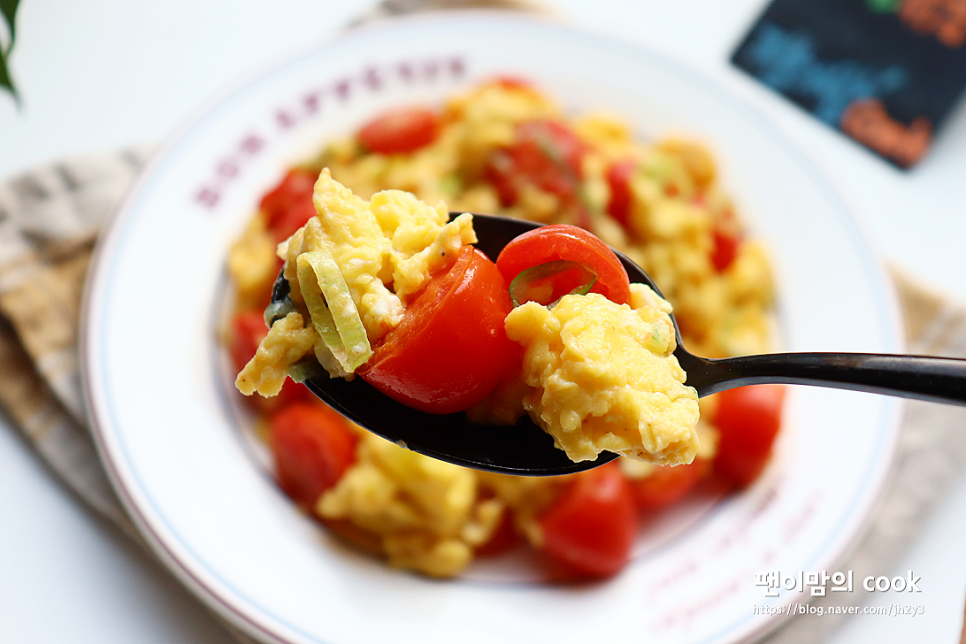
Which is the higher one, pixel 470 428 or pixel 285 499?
pixel 470 428

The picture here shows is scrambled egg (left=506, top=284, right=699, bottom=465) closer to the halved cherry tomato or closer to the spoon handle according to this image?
the spoon handle

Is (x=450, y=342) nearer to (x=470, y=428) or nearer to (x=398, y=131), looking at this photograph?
(x=470, y=428)

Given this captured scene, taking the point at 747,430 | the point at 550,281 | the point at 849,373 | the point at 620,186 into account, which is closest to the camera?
the point at 849,373

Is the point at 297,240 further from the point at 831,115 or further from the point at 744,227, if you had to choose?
the point at 831,115

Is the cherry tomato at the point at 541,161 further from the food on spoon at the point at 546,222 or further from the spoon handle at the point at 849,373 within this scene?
the spoon handle at the point at 849,373

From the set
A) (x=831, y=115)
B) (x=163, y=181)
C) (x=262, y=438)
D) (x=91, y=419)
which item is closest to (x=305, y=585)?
(x=262, y=438)

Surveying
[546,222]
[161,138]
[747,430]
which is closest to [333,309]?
[546,222]
